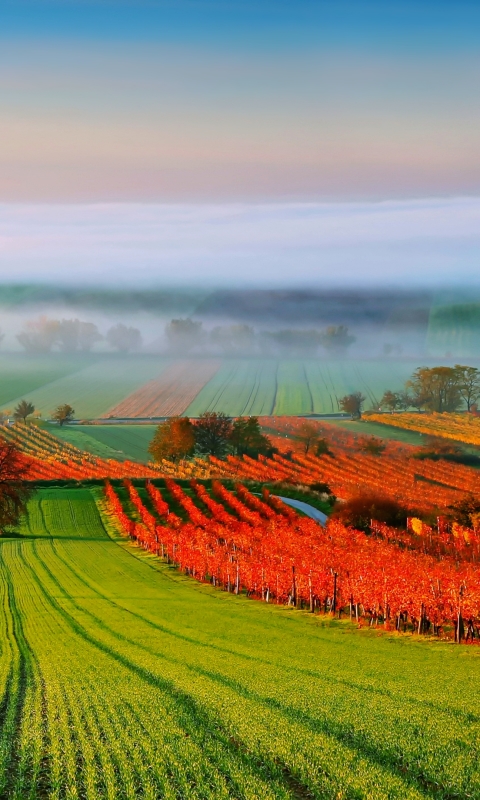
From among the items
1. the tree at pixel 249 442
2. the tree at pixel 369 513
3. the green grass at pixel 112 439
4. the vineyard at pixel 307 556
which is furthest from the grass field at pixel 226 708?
the green grass at pixel 112 439

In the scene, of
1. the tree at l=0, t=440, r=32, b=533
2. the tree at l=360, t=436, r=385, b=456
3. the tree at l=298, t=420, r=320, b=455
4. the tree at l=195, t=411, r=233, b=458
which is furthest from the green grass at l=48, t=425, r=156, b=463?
the tree at l=0, t=440, r=32, b=533

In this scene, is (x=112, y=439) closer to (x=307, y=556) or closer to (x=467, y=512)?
(x=467, y=512)

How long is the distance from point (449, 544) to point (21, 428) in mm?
124712

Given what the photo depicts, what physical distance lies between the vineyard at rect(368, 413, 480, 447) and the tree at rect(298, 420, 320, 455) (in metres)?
23.1

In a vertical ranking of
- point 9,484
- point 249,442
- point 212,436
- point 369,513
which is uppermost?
point 212,436

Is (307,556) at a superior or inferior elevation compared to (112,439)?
inferior

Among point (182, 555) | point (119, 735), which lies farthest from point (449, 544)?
point (119, 735)

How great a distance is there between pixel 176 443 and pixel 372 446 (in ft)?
121

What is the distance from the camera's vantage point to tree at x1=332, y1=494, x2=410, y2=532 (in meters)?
101

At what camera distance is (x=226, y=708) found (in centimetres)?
2452

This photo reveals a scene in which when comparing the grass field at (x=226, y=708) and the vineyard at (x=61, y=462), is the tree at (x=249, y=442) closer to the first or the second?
the vineyard at (x=61, y=462)

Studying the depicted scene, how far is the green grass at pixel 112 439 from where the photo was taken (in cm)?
16662

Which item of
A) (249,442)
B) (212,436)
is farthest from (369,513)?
(212,436)

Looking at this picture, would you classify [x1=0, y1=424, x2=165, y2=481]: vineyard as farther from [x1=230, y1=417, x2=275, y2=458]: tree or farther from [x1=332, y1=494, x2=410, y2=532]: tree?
[x1=332, y1=494, x2=410, y2=532]: tree
